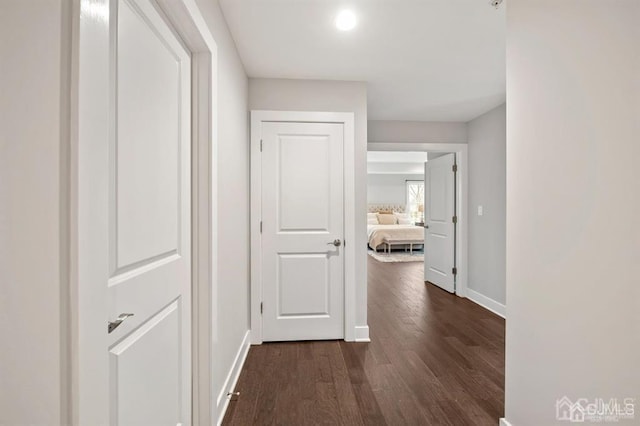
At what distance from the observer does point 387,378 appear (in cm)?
210

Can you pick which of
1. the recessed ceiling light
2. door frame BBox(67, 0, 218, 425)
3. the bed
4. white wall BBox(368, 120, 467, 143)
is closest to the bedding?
the bed

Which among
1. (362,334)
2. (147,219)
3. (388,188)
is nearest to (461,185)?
(362,334)

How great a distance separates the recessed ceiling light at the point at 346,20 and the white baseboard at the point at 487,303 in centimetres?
322

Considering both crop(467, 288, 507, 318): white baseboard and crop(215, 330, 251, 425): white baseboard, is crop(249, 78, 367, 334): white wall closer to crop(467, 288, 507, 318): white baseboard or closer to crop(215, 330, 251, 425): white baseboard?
crop(215, 330, 251, 425): white baseboard

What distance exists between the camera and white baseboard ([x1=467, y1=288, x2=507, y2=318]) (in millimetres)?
3365

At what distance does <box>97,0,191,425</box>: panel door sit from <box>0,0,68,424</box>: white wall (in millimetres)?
93

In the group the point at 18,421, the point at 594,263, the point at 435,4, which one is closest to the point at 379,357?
the point at 594,263

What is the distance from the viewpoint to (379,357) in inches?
94.7

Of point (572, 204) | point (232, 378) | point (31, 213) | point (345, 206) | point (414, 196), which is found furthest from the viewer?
point (414, 196)

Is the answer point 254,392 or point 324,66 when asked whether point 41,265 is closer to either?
point 254,392

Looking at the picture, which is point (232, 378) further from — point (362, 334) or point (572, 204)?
point (572, 204)

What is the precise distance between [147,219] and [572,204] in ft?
5.25

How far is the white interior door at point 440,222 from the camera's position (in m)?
4.21

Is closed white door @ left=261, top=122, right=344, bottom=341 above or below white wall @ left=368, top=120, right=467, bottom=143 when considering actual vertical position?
below
